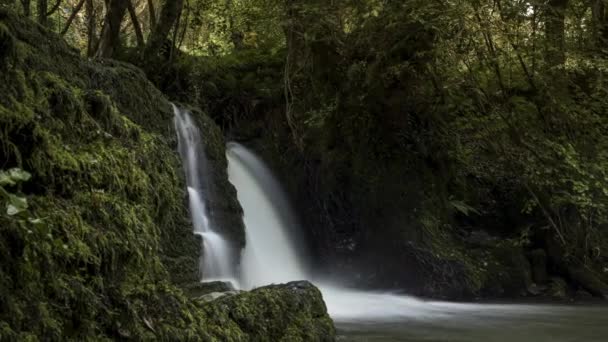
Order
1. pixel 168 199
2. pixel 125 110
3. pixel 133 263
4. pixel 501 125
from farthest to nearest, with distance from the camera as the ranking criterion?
pixel 501 125
pixel 125 110
pixel 168 199
pixel 133 263

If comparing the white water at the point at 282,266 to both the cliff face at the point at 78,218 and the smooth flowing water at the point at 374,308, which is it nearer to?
the smooth flowing water at the point at 374,308

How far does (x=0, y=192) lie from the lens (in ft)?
6.77

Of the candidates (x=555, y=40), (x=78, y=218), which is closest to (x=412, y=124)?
(x=555, y=40)

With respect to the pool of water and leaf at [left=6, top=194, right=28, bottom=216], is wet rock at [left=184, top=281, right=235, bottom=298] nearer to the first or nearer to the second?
the pool of water

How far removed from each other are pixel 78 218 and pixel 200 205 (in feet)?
21.7

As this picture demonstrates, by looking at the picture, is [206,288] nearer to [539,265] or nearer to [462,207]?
[462,207]

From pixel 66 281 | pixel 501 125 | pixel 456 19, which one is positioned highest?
pixel 456 19

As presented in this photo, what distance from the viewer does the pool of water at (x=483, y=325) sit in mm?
7371

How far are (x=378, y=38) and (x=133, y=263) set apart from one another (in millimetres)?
9052

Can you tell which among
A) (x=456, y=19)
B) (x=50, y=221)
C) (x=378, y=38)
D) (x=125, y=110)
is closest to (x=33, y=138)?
(x=50, y=221)

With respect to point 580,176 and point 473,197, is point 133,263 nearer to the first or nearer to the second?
point 580,176

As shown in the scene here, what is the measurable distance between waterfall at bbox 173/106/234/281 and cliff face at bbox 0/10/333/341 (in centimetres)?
438

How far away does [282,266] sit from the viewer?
11.5m

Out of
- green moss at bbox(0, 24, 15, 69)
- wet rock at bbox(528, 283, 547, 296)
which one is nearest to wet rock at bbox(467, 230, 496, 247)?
wet rock at bbox(528, 283, 547, 296)
